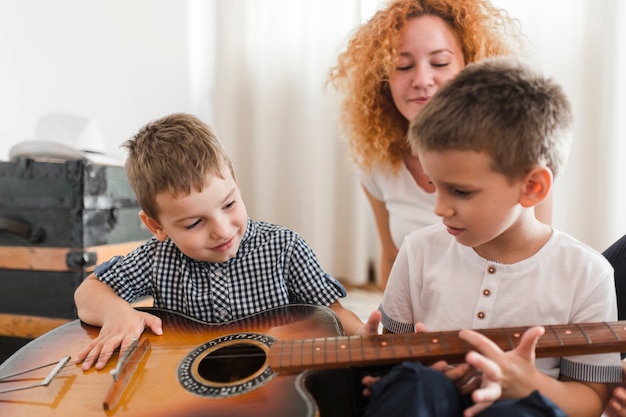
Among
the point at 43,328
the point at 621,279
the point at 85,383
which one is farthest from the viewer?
the point at 43,328

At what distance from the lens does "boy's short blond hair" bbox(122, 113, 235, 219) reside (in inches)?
35.0

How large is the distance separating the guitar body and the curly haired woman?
57cm

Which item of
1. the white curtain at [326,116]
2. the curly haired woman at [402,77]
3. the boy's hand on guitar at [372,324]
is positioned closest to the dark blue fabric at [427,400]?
the boy's hand on guitar at [372,324]

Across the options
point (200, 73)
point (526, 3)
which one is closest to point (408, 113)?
point (526, 3)

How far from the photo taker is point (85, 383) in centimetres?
76

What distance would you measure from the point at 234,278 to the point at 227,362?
0.22m

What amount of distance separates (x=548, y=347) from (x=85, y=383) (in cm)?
69

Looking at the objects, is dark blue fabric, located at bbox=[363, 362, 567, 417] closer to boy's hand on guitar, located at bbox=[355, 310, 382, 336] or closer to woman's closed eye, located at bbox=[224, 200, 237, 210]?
boy's hand on guitar, located at bbox=[355, 310, 382, 336]

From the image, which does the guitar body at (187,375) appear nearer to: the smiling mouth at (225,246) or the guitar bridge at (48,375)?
the guitar bridge at (48,375)

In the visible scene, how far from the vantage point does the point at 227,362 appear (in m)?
0.79

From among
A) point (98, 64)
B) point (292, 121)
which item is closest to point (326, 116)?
point (292, 121)

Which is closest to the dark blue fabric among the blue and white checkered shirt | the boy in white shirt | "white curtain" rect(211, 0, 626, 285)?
the boy in white shirt

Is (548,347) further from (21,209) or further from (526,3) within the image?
(526,3)

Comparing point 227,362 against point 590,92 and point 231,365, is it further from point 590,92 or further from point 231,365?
point 590,92
